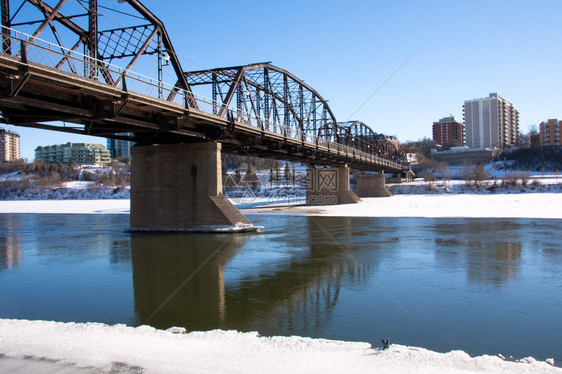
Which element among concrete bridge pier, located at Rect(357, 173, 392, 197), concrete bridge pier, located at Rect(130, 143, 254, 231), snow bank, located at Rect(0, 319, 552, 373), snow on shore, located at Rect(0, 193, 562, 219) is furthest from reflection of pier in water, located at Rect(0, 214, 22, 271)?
concrete bridge pier, located at Rect(357, 173, 392, 197)

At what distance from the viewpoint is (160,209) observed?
30.5m

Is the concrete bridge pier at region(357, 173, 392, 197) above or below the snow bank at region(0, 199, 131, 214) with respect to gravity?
above

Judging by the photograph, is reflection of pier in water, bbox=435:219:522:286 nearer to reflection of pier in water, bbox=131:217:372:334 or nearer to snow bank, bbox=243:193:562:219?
reflection of pier in water, bbox=131:217:372:334

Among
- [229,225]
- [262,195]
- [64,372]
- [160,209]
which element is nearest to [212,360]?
[64,372]

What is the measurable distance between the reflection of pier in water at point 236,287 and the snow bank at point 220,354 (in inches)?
49.6

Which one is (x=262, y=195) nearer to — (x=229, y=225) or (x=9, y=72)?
(x=229, y=225)

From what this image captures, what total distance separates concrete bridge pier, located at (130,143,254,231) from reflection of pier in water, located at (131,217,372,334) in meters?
6.00

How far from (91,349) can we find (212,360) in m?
2.26

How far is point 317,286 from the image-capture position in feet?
Result: 44.2

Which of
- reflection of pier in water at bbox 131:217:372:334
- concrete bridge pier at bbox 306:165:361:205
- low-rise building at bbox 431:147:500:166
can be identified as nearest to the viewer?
reflection of pier in water at bbox 131:217:372:334

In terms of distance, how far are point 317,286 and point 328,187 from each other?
5827cm

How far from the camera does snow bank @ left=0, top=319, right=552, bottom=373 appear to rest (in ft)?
22.1

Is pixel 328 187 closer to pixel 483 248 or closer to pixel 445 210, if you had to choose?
pixel 445 210

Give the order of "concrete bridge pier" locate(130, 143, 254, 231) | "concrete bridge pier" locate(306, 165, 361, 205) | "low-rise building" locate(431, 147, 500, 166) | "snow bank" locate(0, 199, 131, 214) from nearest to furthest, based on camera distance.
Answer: "concrete bridge pier" locate(130, 143, 254, 231)
"snow bank" locate(0, 199, 131, 214)
"concrete bridge pier" locate(306, 165, 361, 205)
"low-rise building" locate(431, 147, 500, 166)
